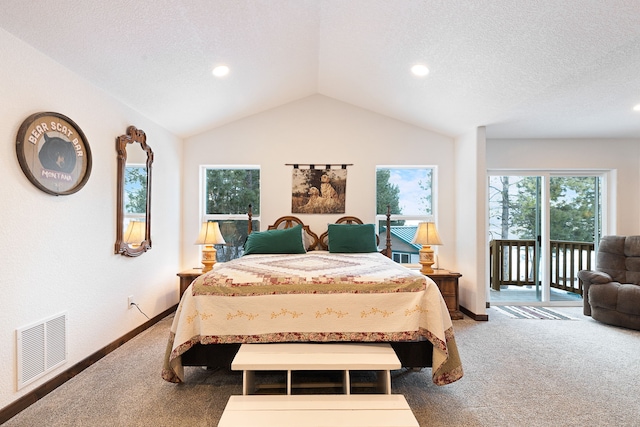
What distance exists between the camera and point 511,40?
2461mm

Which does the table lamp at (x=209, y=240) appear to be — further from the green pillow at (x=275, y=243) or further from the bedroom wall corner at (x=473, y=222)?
the bedroom wall corner at (x=473, y=222)

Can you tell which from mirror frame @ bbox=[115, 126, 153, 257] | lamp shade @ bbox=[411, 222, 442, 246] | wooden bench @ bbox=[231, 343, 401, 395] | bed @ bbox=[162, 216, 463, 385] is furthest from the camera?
lamp shade @ bbox=[411, 222, 442, 246]

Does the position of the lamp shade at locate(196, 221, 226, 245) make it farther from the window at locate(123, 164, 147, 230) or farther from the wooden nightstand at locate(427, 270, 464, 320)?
the wooden nightstand at locate(427, 270, 464, 320)

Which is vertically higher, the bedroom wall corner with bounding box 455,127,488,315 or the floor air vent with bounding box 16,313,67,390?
the bedroom wall corner with bounding box 455,127,488,315

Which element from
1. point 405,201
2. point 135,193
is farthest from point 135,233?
point 405,201

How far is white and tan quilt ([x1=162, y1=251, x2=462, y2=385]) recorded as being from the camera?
2164 mm

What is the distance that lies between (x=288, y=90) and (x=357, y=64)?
3.47 feet

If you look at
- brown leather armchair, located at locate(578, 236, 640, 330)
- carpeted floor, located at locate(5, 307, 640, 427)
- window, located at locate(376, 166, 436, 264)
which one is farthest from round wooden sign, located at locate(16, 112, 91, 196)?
brown leather armchair, located at locate(578, 236, 640, 330)

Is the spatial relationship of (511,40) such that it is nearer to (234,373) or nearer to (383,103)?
→ (383,103)

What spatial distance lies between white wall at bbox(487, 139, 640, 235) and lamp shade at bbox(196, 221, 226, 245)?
11.9ft

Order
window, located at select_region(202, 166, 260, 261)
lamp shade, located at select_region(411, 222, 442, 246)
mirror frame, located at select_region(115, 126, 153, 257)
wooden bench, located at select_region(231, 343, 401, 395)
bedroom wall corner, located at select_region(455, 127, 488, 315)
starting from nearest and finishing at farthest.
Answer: wooden bench, located at select_region(231, 343, 401, 395)
mirror frame, located at select_region(115, 126, 153, 257)
bedroom wall corner, located at select_region(455, 127, 488, 315)
lamp shade, located at select_region(411, 222, 442, 246)
window, located at select_region(202, 166, 260, 261)

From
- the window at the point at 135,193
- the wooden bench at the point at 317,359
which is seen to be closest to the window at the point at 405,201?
the wooden bench at the point at 317,359

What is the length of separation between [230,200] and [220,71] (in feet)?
6.24

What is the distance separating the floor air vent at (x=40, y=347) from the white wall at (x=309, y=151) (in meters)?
2.15
